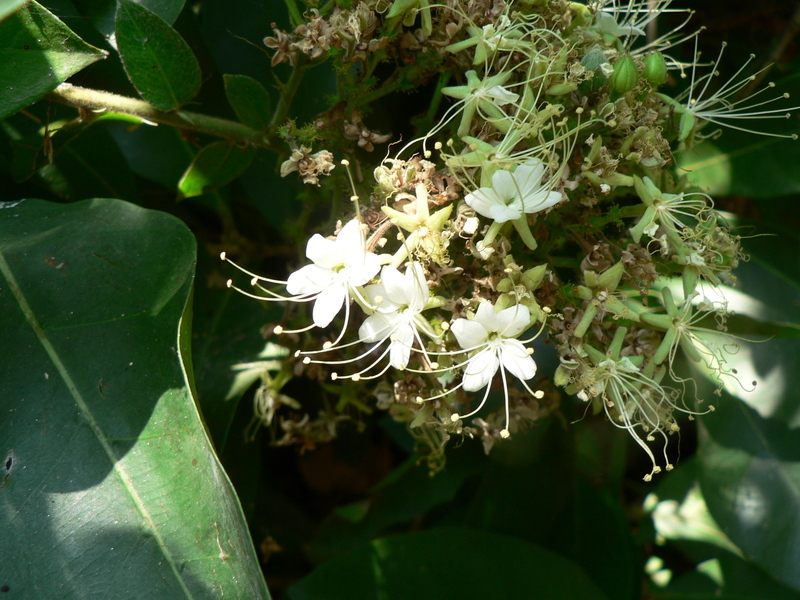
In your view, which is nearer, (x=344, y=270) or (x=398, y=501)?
(x=344, y=270)

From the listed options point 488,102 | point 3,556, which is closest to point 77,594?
point 3,556

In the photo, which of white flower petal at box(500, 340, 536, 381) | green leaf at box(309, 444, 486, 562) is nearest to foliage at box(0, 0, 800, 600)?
white flower petal at box(500, 340, 536, 381)

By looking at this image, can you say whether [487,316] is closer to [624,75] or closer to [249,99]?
[624,75]

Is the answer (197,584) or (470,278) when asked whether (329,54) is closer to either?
(470,278)

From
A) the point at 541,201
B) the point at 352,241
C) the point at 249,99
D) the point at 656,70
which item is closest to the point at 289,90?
the point at 249,99

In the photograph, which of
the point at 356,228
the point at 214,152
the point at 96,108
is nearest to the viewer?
the point at 356,228

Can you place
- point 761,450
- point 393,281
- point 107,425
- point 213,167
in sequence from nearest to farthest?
1. point 393,281
2. point 107,425
3. point 213,167
4. point 761,450
